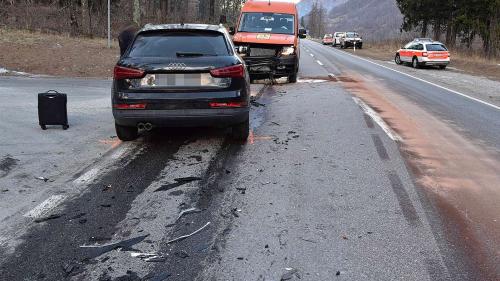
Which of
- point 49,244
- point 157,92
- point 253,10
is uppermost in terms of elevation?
point 253,10

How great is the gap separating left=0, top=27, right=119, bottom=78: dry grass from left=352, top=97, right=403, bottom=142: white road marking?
28.6ft

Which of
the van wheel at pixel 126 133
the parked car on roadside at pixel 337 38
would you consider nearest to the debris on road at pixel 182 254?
the van wheel at pixel 126 133

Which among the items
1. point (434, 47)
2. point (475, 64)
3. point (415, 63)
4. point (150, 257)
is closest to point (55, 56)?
point (150, 257)

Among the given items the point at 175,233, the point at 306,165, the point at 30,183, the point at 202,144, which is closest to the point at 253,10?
the point at 202,144

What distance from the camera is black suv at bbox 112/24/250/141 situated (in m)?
6.61

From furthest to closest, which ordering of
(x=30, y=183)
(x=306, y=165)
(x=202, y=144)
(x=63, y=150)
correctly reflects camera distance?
Answer: 1. (x=202, y=144)
2. (x=63, y=150)
3. (x=306, y=165)
4. (x=30, y=183)

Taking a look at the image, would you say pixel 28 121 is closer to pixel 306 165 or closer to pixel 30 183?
pixel 30 183

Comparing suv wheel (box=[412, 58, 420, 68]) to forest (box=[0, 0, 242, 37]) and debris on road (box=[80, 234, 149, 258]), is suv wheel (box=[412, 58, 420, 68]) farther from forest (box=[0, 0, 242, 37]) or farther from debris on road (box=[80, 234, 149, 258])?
debris on road (box=[80, 234, 149, 258])

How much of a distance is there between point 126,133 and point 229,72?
1820 mm

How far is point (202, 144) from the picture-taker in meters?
7.41

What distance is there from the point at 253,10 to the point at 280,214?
12.8m

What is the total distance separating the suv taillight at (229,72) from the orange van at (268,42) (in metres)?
8.48

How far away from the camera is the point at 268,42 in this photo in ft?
49.8

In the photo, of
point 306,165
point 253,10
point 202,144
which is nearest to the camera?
point 306,165
